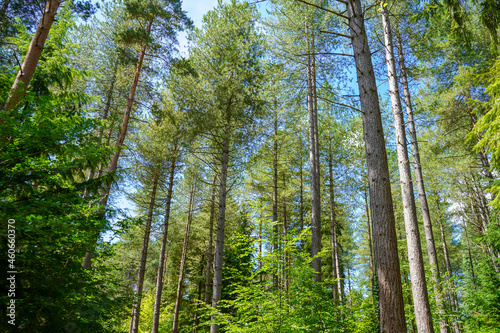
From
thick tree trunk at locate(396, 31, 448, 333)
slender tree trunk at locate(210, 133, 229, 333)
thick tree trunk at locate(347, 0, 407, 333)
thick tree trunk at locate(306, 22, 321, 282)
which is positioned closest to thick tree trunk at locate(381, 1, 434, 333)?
thick tree trunk at locate(396, 31, 448, 333)

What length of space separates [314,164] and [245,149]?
278 cm

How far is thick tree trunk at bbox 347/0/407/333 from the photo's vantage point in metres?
2.91

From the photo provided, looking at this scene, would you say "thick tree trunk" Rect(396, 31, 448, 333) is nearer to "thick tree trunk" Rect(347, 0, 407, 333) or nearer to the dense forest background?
the dense forest background

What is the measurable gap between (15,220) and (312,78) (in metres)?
9.63

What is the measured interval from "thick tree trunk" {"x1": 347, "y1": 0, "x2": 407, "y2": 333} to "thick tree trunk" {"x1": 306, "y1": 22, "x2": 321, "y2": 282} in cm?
284

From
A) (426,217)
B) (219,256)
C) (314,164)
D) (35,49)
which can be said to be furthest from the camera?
(314,164)

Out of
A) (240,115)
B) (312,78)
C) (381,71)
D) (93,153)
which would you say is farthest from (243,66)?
(93,153)

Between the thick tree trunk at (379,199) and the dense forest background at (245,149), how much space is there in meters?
0.02

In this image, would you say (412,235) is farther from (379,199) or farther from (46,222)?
(46,222)

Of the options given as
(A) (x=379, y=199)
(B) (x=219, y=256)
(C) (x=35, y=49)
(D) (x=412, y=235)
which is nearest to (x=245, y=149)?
(B) (x=219, y=256)

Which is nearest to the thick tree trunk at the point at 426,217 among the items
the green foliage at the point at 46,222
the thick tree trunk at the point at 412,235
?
the thick tree trunk at the point at 412,235

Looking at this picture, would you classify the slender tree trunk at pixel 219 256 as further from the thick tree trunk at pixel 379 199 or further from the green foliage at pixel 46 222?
the thick tree trunk at pixel 379 199

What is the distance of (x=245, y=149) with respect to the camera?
1023 cm

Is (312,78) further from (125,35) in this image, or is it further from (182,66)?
(125,35)
